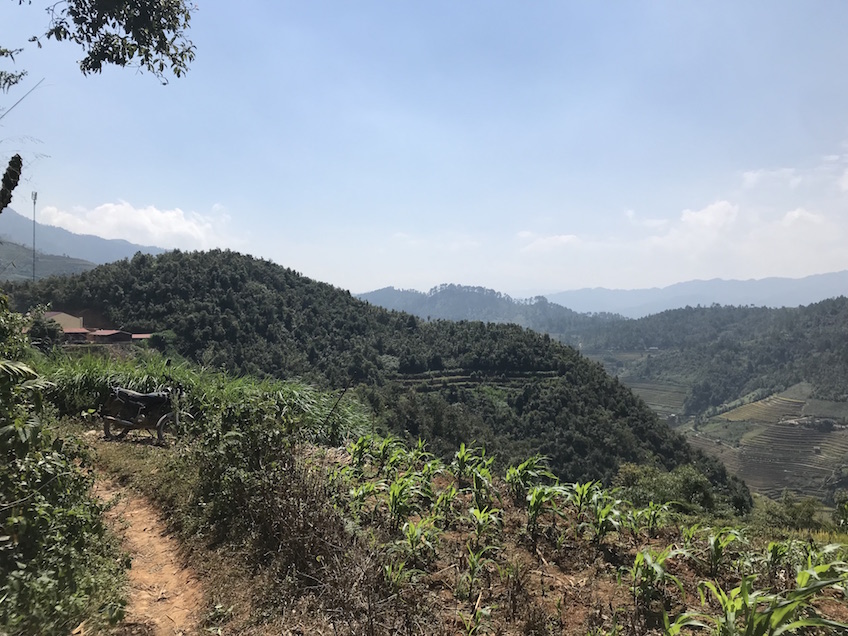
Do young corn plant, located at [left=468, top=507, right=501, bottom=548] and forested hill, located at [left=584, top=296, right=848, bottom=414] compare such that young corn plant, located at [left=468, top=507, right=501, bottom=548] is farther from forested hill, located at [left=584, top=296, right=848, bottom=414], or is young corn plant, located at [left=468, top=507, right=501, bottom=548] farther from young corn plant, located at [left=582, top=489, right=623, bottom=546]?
forested hill, located at [left=584, top=296, right=848, bottom=414]

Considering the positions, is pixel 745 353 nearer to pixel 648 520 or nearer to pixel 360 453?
pixel 648 520

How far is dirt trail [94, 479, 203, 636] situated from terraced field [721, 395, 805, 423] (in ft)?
375

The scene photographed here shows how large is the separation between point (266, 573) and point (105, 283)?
5340cm

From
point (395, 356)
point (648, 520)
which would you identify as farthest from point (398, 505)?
point (395, 356)

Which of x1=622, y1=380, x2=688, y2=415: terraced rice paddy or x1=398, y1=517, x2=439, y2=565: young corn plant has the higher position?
x1=398, y1=517, x2=439, y2=565: young corn plant

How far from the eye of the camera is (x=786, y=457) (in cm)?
7275

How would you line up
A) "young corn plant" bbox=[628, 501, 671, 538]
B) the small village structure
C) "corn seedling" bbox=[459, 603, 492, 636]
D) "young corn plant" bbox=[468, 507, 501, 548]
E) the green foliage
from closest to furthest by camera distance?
the green foliage < "corn seedling" bbox=[459, 603, 492, 636] < "young corn plant" bbox=[468, 507, 501, 548] < "young corn plant" bbox=[628, 501, 671, 538] < the small village structure

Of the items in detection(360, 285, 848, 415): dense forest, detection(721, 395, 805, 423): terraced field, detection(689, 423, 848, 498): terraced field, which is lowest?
detection(689, 423, 848, 498): terraced field

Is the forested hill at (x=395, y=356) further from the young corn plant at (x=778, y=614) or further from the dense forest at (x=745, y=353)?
the dense forest at (x=745, y=353)

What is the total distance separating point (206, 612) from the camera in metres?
2.81

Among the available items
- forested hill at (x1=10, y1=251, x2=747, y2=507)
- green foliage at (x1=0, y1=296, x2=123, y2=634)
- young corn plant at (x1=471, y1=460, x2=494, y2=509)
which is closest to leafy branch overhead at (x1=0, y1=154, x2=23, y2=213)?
green foliage at (x1=0, y1=296, x2=123, y2=634)

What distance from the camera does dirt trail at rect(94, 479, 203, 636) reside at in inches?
106

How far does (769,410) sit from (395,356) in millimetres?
86725

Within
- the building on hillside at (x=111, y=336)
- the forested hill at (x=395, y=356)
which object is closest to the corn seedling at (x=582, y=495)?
the forested hill at (x=395, y=356)
